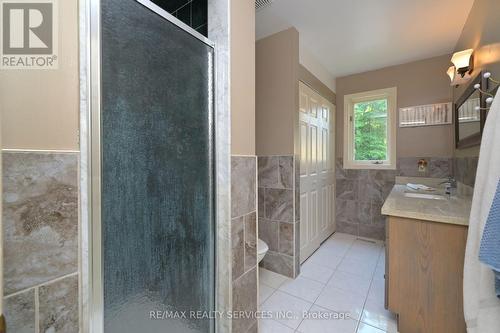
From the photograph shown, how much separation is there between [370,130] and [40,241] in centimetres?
365

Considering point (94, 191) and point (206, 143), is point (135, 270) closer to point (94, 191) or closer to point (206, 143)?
point (94, 191)

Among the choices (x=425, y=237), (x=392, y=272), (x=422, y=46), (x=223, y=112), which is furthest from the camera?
(x=422, y=46)

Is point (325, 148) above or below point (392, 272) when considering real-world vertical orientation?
above

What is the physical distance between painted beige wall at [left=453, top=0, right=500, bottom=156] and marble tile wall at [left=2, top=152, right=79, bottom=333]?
2.31 m

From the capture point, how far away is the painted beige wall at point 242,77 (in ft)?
3.74

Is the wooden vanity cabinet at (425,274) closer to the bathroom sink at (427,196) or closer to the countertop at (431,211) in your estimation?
the countertop at (431,211)

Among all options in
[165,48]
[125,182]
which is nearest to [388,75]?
Result: [165,48]

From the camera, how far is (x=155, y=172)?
2.91 feet

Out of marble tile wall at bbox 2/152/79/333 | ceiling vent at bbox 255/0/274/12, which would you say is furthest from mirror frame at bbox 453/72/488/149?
marble tile wall at bbox 2/152/79/333

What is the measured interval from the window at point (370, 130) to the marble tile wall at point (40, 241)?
11.2 ft

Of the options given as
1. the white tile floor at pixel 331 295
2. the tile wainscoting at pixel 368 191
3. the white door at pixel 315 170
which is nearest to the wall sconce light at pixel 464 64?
the tile wainscoting at pixel 368 191

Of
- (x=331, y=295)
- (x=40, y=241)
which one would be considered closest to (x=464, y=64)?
(x=331, y=295)

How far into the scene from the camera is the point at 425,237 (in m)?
1.31

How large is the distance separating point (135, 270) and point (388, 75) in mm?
3683
